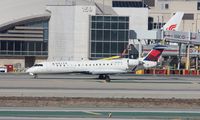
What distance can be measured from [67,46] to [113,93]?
266 ft

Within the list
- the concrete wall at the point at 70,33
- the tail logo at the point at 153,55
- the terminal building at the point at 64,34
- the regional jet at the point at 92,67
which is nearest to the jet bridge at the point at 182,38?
the terminal building at the point at 64,34

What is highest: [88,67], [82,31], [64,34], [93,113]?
[82,31]

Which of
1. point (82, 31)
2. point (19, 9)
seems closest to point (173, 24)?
point (82, 31)

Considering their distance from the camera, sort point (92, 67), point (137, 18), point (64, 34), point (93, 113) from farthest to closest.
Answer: point (137, 18) → point (64, 34) → point (92, 67) → point (93, 113)

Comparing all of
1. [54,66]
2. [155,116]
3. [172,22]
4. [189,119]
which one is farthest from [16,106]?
[172,22]

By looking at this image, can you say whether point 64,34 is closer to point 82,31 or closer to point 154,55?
point 82,31

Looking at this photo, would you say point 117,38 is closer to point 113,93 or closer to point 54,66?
point 54,66

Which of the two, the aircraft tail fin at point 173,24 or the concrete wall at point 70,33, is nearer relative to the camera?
the concrete wall at point 70,33

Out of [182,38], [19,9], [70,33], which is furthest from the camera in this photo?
[19,9]

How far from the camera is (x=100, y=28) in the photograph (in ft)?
417

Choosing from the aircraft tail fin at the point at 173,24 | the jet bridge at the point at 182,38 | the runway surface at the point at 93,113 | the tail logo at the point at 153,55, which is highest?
the aircraft tail fin at the point at 173,24

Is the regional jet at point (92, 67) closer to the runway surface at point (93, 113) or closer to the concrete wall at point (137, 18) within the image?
the runway surface at point (93, 113)

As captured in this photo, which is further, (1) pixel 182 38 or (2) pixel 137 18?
(2) pixel 137 18

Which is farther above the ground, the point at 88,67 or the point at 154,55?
the point at 154,55
